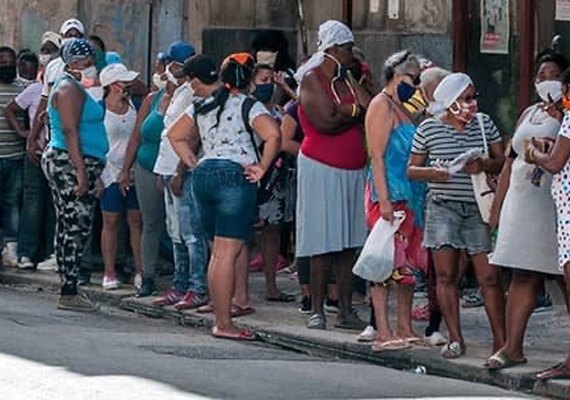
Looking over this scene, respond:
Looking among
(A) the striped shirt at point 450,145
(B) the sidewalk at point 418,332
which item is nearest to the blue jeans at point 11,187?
(B) the sidewalk at point 418,332

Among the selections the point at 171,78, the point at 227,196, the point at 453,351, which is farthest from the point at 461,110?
the point at 171,78

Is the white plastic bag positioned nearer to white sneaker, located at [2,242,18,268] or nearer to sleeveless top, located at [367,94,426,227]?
sleeveless top, located at [367,94,426,227]

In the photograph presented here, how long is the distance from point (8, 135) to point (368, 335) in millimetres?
6095

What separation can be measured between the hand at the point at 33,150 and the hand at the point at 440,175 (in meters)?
6.37

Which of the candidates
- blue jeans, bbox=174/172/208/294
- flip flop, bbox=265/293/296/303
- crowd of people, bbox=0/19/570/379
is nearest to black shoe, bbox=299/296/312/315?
crowd of people, bbox=0/19/570/379

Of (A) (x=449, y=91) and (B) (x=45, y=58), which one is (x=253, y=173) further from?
(B) (x=45, y=58)

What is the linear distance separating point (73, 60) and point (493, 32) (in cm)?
344

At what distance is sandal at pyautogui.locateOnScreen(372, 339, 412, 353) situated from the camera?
42.8ft

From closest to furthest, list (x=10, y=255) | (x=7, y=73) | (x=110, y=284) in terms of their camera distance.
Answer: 1. (x=110, y=284)
2. (x=7, y=73)
3. (x=10, y=255)

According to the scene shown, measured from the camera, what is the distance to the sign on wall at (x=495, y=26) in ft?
51.5

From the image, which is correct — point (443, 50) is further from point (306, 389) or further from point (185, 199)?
point (306, 389)

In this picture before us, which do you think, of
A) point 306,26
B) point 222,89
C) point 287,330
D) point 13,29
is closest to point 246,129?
point 222,89

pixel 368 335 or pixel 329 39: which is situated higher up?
pixel 329 39

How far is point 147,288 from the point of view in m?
16.3
